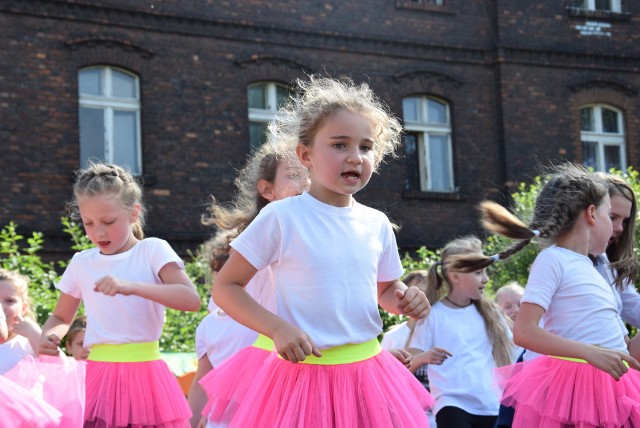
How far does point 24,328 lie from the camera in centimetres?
661

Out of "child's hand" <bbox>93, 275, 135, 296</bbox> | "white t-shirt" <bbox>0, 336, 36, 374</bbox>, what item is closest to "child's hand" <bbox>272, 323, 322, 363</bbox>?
"child's hand" <bbox>93, 275, 135, 296</bbox>

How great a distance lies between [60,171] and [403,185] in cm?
583

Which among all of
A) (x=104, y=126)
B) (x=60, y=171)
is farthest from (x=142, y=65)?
(x=60, y=171)

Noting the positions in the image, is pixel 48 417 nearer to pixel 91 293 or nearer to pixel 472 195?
pixel 91 293

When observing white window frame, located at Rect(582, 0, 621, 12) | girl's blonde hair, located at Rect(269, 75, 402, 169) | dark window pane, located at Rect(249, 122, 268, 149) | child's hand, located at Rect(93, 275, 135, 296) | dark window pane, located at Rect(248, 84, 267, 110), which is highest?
white window frame, located at Rect(582, 0, 621, 12)

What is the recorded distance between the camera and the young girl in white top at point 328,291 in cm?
376

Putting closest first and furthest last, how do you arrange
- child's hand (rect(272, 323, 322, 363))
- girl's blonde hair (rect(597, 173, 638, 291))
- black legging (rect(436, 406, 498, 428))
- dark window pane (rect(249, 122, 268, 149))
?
child's hand (rect(272, 323, 322, 363))
girl's blonde hair (rect(597, 173, 638, 291))
black legging (rect(436, 406, 498, 428))
dark window pane (rect(249, 122, 268, 149))

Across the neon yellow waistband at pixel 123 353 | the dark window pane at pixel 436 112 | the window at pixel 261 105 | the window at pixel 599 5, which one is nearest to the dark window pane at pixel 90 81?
the window at pixel 261 105

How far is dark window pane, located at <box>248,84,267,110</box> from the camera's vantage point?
1684cm

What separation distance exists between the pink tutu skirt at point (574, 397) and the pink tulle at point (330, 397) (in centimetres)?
106

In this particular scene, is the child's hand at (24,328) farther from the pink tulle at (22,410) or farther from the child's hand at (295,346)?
the child's hand at (295,346)

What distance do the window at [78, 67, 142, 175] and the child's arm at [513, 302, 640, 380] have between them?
37.6 ft

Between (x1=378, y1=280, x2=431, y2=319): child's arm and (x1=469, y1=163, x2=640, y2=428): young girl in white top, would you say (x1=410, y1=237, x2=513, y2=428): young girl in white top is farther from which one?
(x1=378, y1=280, x2=431, y2=319): child's arm

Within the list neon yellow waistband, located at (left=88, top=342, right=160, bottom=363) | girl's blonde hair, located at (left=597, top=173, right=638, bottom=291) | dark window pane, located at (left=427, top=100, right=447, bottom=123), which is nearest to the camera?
neon yellow waistband, located at (left=88, top=342, right=160, bottom=363)
